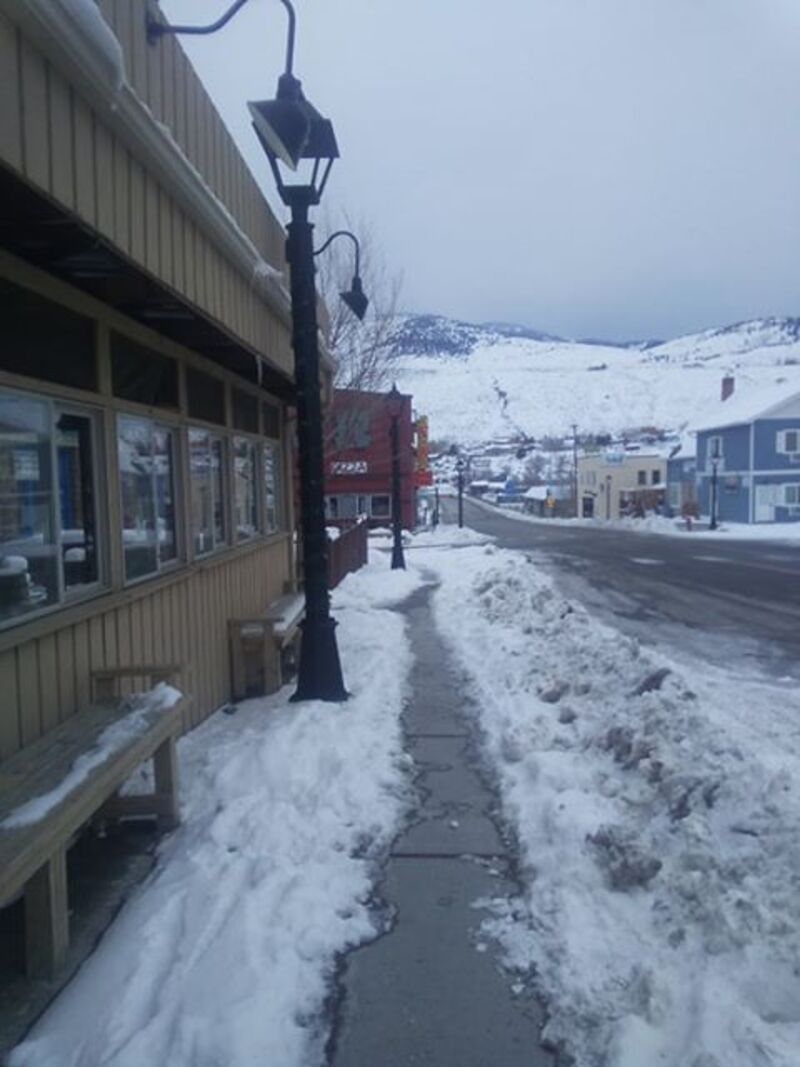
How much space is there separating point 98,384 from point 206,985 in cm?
326

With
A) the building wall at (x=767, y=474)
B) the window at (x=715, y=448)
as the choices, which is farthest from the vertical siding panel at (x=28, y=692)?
the window at (x=715, y=448)

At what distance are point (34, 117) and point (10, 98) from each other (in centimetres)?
18

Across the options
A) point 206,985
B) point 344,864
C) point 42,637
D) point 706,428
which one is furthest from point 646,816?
point 706,428

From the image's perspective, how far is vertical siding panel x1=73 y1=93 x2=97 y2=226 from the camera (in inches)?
142

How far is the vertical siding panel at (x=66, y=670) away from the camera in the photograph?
4527mm

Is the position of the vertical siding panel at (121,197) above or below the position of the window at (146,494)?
above

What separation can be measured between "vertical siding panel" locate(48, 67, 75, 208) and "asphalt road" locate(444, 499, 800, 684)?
8143mm

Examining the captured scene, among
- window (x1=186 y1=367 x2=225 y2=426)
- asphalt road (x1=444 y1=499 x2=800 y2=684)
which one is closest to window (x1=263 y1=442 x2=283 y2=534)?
window (x1=186 y1=367 x2=225 y2=426)

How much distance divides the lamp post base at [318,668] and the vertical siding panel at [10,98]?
4.79 meters

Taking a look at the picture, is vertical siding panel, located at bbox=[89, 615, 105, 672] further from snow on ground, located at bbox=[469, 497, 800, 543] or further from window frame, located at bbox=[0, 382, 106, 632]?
snow on ground, located at bbox=[469, 497, 800, 543]

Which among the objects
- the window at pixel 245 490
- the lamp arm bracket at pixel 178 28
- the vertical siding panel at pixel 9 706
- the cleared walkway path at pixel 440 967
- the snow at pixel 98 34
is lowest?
the cleared walkway path at pixel 440 967

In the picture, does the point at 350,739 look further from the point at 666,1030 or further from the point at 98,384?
the point at 666,1030

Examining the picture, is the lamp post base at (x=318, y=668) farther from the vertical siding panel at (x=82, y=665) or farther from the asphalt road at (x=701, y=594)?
the asphalt road at (x=701, y=594)

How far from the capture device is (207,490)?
25.2ft
